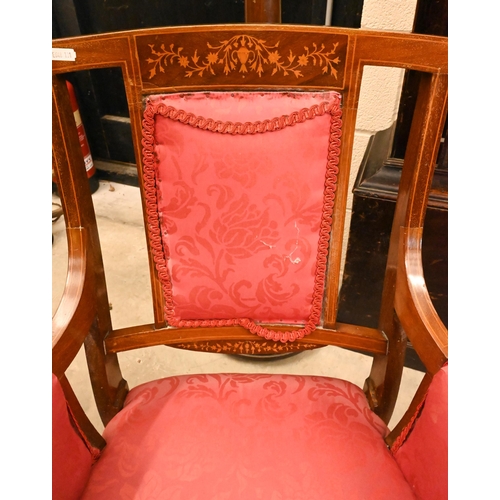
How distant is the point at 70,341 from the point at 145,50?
43 centimetres

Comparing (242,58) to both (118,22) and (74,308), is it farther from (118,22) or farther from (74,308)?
(118,22)

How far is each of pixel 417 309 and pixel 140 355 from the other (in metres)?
1.09

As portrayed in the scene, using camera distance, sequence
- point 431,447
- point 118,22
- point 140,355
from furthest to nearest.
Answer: point 118,22 → point 140,355 → point 431,447

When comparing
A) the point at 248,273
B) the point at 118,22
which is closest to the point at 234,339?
the point at 248,273

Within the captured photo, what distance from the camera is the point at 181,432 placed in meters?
0.71

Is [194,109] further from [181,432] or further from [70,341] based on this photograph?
[181,432]

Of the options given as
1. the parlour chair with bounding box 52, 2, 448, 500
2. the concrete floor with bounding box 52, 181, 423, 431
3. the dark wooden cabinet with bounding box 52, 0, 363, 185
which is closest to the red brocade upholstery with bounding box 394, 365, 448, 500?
the parlour chair with bounding box 52, 2, 448, 500

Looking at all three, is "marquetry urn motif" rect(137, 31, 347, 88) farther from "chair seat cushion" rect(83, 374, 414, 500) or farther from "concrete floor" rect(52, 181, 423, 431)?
"concrete floor" rect(52, 181, 423, 431)

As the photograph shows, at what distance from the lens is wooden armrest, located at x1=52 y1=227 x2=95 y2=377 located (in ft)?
2.03

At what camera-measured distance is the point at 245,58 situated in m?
0.60

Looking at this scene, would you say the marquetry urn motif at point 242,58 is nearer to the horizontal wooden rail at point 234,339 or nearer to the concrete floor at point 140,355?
the horizontal wooden rail at point 234,339

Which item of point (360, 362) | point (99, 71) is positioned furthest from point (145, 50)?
point (99, 71)

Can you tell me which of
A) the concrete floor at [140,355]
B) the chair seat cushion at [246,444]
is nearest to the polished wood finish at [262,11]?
the chair seat cushion at [246,444]

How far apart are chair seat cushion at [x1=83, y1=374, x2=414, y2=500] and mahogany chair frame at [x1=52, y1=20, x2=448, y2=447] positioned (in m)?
0.05
